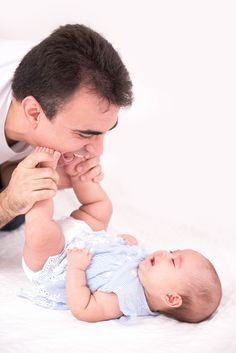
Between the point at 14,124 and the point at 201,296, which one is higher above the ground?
the point at 14,124

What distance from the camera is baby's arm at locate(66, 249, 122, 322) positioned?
152cm

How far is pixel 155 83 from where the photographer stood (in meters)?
2.57

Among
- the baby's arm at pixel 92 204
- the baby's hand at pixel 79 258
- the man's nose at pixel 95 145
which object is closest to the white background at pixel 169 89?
the baby's arm at pixel 92 204

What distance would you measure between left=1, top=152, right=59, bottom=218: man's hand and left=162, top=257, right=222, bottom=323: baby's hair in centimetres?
42

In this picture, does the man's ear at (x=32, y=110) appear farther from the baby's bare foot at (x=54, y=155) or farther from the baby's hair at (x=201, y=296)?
the baby's hair at (x=201, y=296)

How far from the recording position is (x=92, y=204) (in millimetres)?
1864

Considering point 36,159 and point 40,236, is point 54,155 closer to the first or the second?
point 36,159

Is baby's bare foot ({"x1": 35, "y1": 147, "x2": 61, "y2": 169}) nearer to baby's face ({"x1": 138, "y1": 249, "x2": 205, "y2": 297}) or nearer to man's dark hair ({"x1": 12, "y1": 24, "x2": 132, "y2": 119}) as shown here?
man's dark hair ({"x1": 12, "y1": 24, "x2": 132, "y2": 119})

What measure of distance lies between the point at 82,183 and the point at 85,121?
290mm

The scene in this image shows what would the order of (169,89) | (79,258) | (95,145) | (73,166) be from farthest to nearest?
1. (169,89)
2. (73,166)
3. (95,145)
4. (79,258)

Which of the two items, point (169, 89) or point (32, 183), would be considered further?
point (169, 89)

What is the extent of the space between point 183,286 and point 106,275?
20 cm

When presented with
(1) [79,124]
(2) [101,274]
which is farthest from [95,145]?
(2) [101,274]

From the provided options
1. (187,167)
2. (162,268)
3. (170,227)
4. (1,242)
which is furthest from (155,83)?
(162,268)
